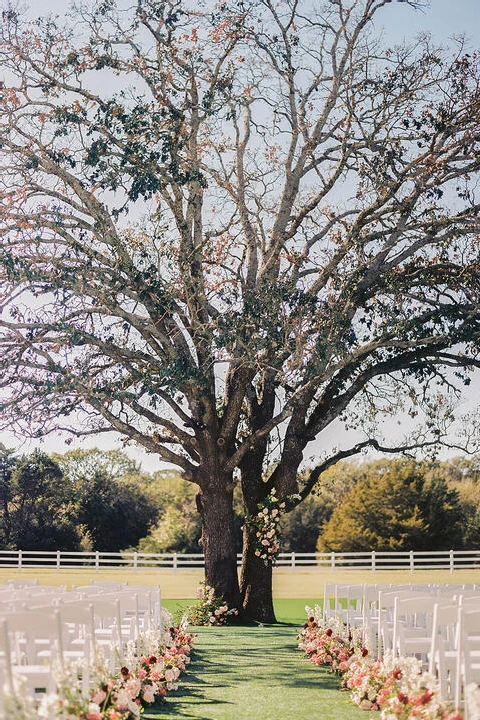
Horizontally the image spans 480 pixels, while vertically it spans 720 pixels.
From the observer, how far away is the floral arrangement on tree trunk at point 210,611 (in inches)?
717

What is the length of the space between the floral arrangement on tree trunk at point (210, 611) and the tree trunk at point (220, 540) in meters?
0.16

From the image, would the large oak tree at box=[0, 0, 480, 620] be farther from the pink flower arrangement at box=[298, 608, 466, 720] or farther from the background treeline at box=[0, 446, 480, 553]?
the background treeline at box=[0, 446, 480, 553]

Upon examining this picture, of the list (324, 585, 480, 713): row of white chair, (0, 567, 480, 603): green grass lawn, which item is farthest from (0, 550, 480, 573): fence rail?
(324, 585, 480, 713): row of white chair

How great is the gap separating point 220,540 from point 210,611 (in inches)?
49.2

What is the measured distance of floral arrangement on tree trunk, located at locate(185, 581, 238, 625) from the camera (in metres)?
18.2

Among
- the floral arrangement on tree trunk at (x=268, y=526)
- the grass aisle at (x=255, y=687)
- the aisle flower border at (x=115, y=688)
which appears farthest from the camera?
the floral arrangement on tree trunk at (x=268, y=526)

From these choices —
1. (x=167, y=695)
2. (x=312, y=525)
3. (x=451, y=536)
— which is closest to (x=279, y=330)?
(x=167, y=695)

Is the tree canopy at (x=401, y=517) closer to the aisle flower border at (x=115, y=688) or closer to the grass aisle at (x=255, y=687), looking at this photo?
the grass aisle at (x=255, y=687)

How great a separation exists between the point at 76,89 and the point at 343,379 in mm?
6932

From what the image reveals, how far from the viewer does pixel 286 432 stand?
63.7ft

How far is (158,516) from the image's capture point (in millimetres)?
46219

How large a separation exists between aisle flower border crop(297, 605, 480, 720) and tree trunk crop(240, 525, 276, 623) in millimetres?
5194

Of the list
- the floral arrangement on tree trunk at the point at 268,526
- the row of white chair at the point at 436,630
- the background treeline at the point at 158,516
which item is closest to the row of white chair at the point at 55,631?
the row of white chair at the point at 436,630

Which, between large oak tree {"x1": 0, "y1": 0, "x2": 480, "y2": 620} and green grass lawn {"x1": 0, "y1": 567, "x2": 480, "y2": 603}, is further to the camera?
green grass lawn {"x1": 0, "y1": 567, "x2": 480, "y2": 603}
